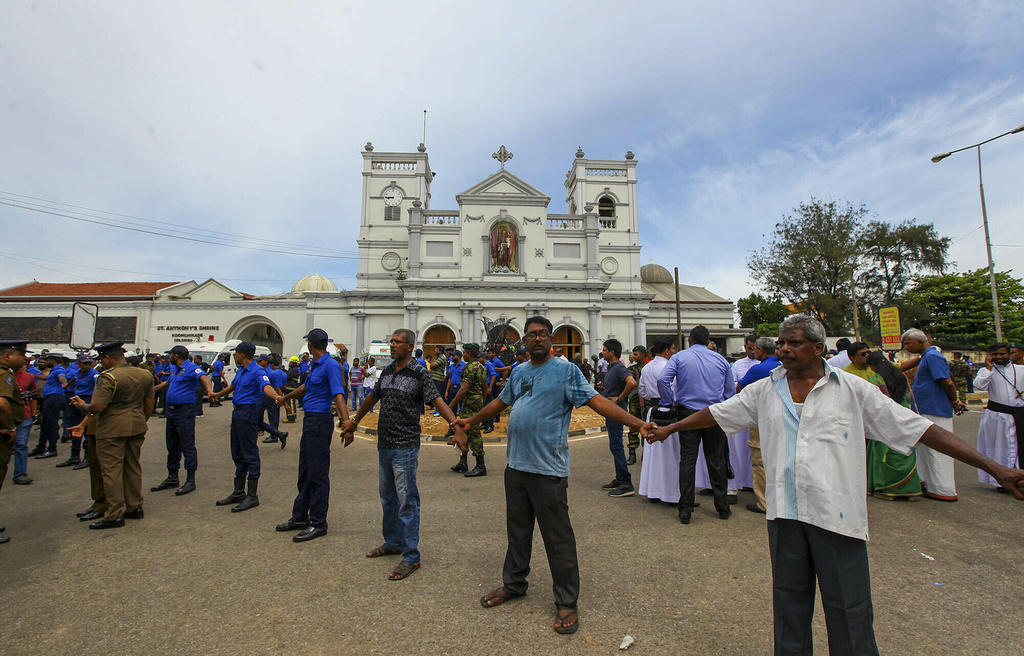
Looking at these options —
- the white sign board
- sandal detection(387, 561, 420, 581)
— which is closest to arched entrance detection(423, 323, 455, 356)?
the white sign board

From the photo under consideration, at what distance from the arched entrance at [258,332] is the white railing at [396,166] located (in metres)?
14.1

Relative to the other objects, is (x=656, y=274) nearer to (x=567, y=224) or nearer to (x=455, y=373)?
(x=567, y=224)

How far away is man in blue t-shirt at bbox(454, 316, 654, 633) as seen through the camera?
9.68ft

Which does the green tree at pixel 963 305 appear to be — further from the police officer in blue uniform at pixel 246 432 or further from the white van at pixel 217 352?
the white van at pixel 217 352

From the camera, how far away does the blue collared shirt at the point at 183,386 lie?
6203 mm

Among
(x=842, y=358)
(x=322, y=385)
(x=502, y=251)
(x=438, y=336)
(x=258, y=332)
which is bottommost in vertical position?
(x=322, y=385)

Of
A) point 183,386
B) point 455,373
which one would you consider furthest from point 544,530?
point 455,373

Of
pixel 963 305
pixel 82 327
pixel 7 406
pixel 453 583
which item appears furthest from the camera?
pixel 963 305

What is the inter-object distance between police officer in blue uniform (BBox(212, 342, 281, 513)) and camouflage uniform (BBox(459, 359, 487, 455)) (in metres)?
2.78

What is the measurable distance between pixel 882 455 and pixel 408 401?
567cm

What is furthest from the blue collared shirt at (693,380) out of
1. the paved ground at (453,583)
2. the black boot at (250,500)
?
the black boot at (250,500)

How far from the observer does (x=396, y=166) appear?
35.2 meters

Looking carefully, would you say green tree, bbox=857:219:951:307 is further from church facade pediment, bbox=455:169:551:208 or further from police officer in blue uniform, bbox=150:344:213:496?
police officer in blue uniform, bbox=150:344:213:496

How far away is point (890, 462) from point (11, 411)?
9.36m
